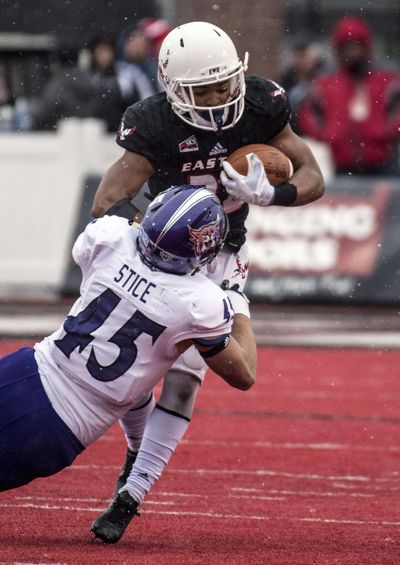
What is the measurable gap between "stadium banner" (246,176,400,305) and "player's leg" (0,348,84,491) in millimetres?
7934

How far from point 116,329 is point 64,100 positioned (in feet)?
30.8

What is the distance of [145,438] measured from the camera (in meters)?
5.04

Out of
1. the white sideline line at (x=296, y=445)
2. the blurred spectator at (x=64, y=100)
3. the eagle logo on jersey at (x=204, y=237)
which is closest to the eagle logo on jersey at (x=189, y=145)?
the eagle logo on jersey at (x=204, y=237)

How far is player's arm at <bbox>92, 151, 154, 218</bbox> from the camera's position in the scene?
5.31 meters

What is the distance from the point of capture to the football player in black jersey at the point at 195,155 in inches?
200

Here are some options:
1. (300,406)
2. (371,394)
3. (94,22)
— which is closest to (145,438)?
(300,406)

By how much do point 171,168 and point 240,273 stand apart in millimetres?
495

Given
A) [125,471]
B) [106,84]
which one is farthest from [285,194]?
[106,84]

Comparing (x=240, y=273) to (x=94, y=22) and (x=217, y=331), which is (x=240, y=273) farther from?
(x=94, y=22)

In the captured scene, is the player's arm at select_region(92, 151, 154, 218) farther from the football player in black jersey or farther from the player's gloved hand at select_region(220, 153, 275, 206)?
the player's gloved hand at select_region(220, 153, 275, 206)

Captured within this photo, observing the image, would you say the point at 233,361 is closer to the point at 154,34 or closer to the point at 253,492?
the point at 253,492

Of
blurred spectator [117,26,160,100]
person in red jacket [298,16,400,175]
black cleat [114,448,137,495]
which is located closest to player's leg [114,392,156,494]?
black cleat [114,448,137,495]

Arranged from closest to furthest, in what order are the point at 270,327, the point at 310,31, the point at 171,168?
the point at 171,168
the point at 270,327
the point at 310,31

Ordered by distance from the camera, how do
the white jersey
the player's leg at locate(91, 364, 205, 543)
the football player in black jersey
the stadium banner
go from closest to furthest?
the white jersey → the player's leg at locate(91, 364, 205, 543) → the football player in black jersey → the stadium banner
